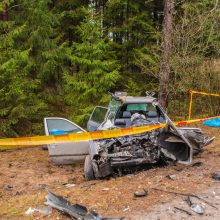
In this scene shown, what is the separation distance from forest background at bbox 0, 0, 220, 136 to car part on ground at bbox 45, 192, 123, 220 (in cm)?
736

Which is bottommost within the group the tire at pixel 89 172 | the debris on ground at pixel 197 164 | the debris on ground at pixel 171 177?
the tire at pixel 89 172

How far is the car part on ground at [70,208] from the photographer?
201 inches

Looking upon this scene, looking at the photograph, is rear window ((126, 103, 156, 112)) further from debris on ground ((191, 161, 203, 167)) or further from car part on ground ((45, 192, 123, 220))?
car part on ground ((45, 192, 123, 220))

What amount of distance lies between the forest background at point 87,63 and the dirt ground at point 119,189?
4.56 meters

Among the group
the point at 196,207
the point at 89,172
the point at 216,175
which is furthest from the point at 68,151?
the point at 196,207

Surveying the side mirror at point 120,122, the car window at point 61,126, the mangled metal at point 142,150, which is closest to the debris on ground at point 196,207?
the mangled metal at point 142,150

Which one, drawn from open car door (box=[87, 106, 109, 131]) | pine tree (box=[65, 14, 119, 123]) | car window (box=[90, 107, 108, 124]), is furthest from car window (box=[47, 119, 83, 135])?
pine tree (box=[65, 14, 119, 123])

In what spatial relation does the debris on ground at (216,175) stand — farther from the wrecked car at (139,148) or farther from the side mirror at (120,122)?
the side mirror at (120,122)

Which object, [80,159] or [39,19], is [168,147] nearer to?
[80,159]

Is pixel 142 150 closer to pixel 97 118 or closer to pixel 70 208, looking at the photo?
pixel 70 208

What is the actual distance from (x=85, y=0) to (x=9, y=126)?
11313 millimetres

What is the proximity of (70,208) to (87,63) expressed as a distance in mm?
9725

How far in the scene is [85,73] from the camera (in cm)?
1477

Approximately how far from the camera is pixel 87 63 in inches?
567
